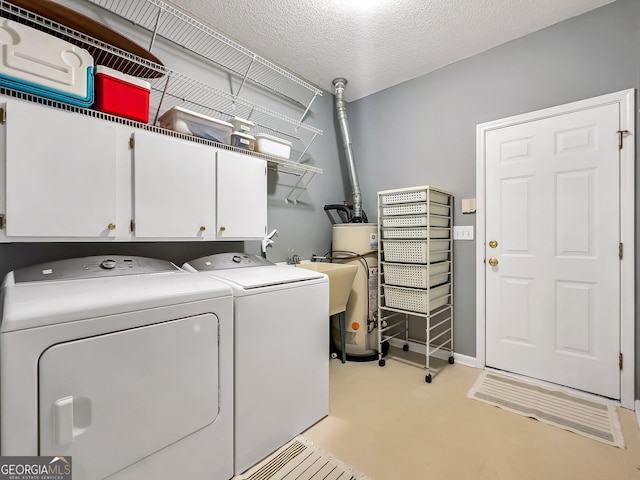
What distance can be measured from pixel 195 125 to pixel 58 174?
78cm

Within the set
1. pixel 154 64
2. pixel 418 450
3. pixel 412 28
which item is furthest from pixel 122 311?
pixel 412 28

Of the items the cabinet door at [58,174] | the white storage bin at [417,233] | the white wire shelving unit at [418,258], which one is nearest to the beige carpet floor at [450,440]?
the white wire shelving unit at [418,258]

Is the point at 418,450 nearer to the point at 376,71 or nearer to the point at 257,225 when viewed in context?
the point at 257,225

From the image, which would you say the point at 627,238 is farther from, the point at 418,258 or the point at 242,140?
the point at 242,140

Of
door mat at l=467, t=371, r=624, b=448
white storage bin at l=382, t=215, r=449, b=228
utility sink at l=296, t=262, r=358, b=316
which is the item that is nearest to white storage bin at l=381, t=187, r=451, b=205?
white storage bin at l=382, t=215, r=449, b=228

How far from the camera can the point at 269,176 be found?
268 cm

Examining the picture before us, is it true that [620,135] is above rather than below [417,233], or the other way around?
above

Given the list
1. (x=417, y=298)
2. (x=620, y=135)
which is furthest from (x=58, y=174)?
(x=620, y=135)

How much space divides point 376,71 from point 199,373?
117 inches

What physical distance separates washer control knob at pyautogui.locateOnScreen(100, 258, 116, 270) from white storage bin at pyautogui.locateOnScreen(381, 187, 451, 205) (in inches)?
81.6

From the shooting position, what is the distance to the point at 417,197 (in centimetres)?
242

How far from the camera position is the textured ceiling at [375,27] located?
2.03m

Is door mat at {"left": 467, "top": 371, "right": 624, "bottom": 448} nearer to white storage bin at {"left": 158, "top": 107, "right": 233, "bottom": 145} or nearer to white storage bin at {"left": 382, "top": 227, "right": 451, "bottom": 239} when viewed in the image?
white storage bin at {"left": 382, "top": 227, "right": 451, "bottom": 239}

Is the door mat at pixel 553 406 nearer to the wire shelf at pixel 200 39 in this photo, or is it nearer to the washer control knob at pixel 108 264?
the washer control knob at pixel 108 264
